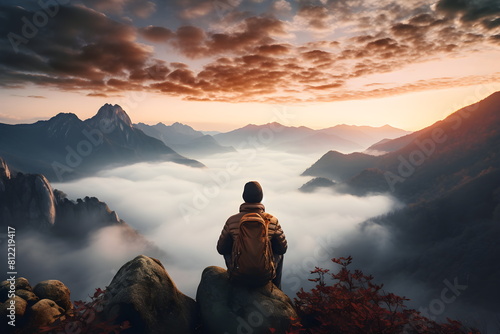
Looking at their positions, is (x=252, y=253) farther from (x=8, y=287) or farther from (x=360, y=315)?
(x=8, y=287)

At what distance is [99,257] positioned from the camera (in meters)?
165

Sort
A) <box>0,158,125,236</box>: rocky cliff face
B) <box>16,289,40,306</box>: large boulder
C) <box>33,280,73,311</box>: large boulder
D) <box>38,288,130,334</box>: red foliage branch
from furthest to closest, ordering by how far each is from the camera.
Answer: <box>0,158,125,236</box>: rocky cliff face, <box>33,280,73,311</box>: large boulder, <box>16,289,40,306</box>: large boulder, <box>38,288,130,334</box>: red foliage branch

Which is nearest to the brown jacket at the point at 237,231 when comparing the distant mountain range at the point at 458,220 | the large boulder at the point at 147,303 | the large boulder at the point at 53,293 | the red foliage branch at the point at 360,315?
the red foliage branch at the point at 360,315

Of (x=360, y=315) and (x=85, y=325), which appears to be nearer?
(x=85, y=325)

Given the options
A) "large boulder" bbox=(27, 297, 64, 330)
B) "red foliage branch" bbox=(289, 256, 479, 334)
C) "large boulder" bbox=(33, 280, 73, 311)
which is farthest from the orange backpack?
"large boulder" bbox=(33, 280, 73, 311)

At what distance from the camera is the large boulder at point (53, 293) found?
8.50m

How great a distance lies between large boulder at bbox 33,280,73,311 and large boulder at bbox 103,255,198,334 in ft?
11.5

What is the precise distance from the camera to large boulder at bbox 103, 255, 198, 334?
240 inches

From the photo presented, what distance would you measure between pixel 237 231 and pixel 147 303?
306 cm

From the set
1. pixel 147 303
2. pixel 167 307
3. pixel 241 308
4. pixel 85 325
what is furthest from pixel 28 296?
pixel 241 308

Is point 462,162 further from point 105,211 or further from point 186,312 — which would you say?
point 105,211

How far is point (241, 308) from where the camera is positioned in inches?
274

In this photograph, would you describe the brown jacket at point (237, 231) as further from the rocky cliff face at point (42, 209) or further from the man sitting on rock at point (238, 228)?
the rocky cliff face at point (42, 209)

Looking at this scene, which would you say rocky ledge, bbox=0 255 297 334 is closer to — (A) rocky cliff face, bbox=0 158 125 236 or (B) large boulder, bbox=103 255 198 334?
(B) large boulder, bbox=103 255 198 334
